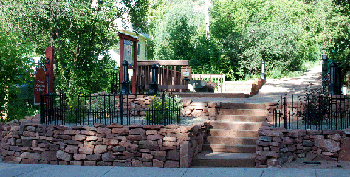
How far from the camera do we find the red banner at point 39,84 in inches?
377

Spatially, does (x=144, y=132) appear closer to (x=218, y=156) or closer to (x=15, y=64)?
(x=218, y=156)

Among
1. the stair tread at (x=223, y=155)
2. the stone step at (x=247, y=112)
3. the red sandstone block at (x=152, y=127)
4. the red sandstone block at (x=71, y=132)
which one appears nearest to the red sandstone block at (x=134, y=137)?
the red sandstone block at (x=152, y=127)

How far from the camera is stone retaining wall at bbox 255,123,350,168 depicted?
793 centimetres

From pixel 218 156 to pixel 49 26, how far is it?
11237 millimetres

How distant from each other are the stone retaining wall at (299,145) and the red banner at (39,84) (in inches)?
215

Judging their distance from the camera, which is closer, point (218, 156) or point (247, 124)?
point (218, 156)

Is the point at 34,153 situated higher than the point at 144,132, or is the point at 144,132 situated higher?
the point at 144,132

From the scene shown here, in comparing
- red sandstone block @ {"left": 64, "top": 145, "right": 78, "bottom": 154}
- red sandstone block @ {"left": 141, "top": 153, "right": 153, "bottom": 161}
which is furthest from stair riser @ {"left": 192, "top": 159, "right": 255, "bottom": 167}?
red sandstone block @ {"left": 64, "top": 145, "right": 78, "bottom": 154}

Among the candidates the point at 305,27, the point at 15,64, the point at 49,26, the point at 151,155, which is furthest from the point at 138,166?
Answer: the point at 305,27

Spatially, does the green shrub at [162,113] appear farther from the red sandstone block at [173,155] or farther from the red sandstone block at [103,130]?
the red sandstone block at [103,130]

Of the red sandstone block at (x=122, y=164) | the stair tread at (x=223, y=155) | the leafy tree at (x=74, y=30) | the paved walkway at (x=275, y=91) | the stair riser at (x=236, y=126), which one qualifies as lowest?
the red sandstone block at (x=122, y=164)

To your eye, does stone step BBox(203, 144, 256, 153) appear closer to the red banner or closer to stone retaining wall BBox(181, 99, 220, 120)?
stone retaining wall BBox(181, 99, 220, 120)

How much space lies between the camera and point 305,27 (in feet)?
97.6

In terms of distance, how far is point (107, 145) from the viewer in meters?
8.49
